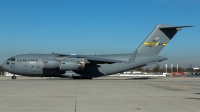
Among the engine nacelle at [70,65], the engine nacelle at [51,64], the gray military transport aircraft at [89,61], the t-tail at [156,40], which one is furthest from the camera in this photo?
the t-tail at [156,40]

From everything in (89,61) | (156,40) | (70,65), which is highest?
(156,40)

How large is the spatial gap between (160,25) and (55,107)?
967 inches

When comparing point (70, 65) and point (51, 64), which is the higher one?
point (51, 64)

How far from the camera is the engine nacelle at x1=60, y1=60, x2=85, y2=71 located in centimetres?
2872

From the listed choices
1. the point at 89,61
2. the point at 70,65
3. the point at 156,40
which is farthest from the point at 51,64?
the point at 156,40

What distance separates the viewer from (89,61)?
29.6 metres

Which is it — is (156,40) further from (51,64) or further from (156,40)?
(51,64)

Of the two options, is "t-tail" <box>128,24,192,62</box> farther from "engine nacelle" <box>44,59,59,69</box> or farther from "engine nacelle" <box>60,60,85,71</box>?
"engine nacelle" <box>44,59,59,69</box>

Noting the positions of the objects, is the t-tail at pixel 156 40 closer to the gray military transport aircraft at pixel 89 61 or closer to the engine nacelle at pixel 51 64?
the gray military transport aircraft at pixel 89 61

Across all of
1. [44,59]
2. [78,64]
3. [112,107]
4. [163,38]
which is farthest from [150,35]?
[112,107]

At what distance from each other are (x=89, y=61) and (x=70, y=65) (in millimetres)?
2289

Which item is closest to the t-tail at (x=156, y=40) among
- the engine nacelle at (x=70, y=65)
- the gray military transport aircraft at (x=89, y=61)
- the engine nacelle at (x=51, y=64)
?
the gray military transport aircraft at (x=89, y=61)

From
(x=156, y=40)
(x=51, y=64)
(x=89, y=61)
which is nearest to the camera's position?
(x=51, y=64)

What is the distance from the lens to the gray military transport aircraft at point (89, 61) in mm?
29000
